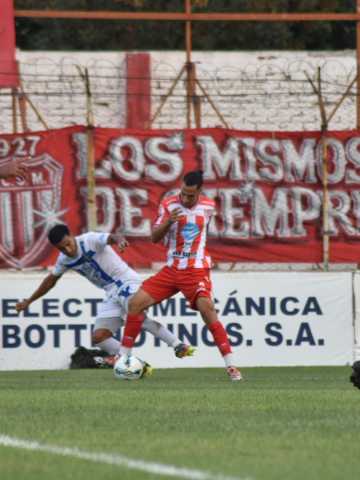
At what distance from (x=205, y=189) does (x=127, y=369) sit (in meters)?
6.35

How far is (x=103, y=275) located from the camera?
16797 millimetres

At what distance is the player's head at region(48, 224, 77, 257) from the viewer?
1620 centimetres

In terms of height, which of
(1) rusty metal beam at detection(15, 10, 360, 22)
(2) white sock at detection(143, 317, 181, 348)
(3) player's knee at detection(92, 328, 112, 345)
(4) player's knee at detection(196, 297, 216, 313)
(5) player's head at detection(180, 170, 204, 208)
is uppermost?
(1) rusty metal beam at detection(15, 10, 360, 22)

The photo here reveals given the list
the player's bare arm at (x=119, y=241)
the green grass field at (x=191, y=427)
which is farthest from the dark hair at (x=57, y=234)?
the green grass field at (x=191, y=427)

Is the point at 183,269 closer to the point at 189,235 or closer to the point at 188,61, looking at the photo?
the point at 189,235

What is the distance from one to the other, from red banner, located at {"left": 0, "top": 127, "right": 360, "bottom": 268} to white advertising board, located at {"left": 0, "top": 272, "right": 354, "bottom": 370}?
99 centimetres

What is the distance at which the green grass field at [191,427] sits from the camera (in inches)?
277

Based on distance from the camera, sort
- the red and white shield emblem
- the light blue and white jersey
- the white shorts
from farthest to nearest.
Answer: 1. the red and white shield emblem
2. the white shorts
3. the light blue and white jersey

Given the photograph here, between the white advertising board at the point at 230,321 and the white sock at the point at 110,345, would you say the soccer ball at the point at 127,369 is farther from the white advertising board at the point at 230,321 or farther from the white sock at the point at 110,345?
the white advertising board at the point at 230,321

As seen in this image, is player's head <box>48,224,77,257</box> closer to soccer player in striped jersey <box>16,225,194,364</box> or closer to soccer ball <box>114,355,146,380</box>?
soccer player in striped jersey <box>16,225,194,364</box>

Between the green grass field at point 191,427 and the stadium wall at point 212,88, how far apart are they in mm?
13598

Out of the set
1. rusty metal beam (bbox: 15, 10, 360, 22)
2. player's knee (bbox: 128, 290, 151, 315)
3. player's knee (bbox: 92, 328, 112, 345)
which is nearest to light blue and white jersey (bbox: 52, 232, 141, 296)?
player's knee (bbox: 92, 328, 112, 345)

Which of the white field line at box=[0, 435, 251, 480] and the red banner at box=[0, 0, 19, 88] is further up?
the red banner at box=[0, 0, 19, 88]

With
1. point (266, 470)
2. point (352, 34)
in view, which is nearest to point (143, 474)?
point (266, 470)
